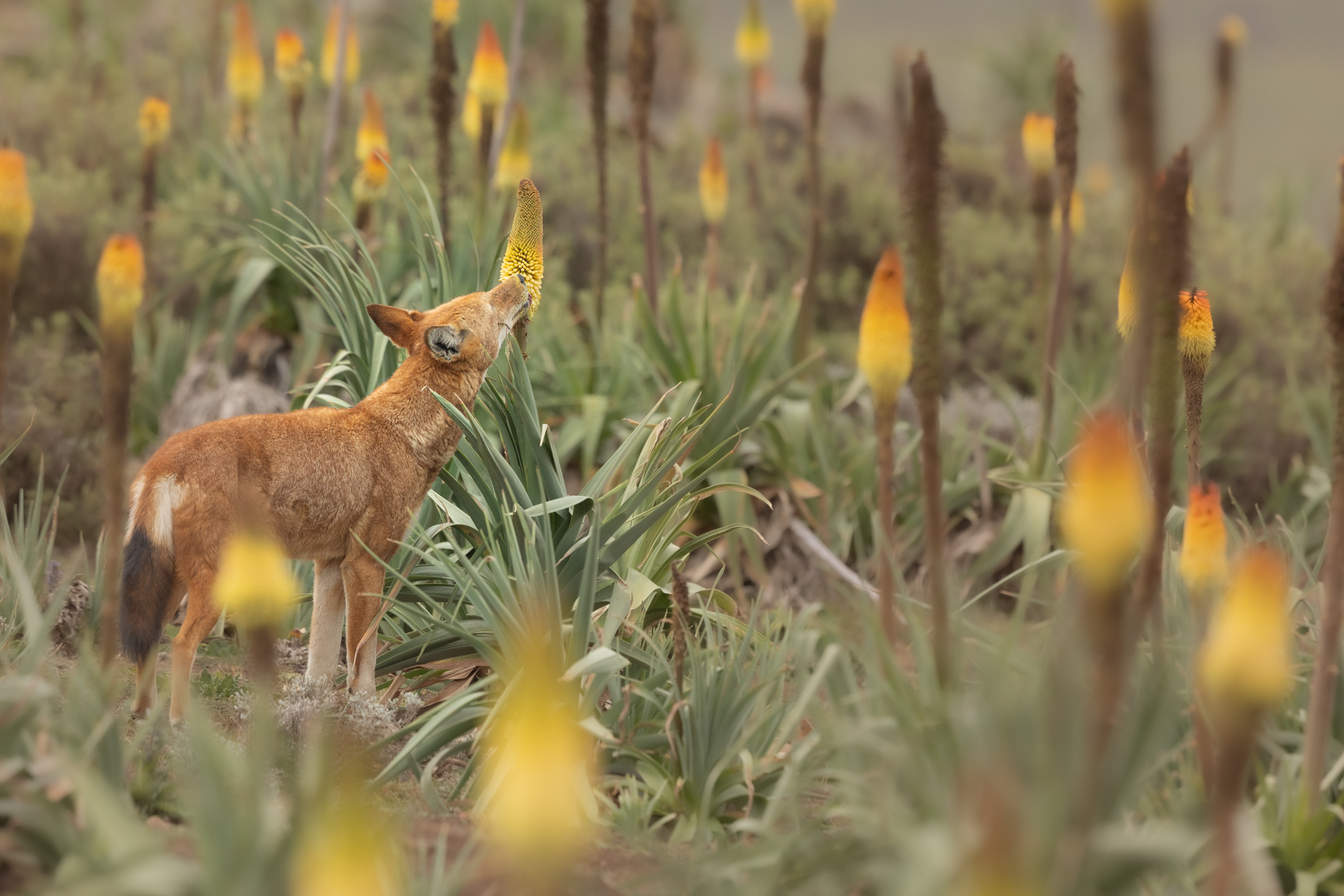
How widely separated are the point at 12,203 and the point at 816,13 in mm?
5050

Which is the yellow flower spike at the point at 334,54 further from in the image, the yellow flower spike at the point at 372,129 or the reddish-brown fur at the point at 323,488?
the reddish-brown fur at the point at 323,488

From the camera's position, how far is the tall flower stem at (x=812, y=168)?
682cm

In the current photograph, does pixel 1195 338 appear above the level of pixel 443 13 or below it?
below

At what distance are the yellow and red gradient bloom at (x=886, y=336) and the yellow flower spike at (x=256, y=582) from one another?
129 centimetres

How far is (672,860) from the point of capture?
310cm

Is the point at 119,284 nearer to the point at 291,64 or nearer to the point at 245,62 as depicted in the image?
the point at 291,64

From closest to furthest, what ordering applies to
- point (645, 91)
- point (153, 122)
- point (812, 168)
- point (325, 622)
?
point (325, 622) → point (153, 122) → point (645, 91) → point (812, 168)

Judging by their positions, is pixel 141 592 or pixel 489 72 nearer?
pixel 141 592

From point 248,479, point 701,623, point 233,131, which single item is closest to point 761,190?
point 233,131

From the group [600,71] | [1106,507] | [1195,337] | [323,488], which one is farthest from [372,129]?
[1106,507]

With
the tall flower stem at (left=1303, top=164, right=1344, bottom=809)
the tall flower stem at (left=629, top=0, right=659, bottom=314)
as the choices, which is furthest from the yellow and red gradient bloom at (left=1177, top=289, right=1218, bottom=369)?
the tall flower stem at (left=629, top=0, right=659, bottom=314)

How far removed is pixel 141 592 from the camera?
345 cm

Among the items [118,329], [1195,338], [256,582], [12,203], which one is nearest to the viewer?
[256,582]

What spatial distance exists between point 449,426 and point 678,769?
128cm
